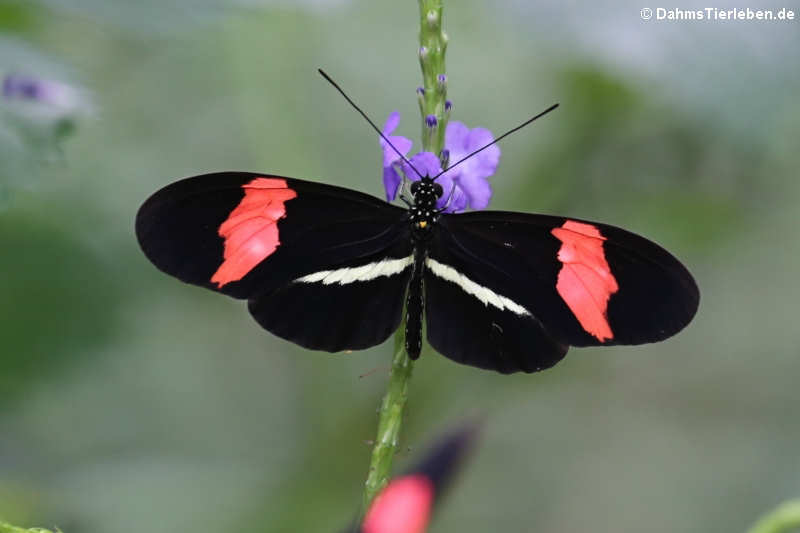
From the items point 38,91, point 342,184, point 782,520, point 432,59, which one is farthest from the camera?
point 342,184

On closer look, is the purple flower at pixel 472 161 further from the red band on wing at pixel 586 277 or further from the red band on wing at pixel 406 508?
the red band on wing at pixel 406 508

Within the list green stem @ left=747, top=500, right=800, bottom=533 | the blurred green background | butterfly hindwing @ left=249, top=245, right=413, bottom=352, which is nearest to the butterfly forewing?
butterfly hindwing @ left=249, top=245, right=413, bottom=352

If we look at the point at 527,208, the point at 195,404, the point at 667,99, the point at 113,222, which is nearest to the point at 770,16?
the point at 667,99

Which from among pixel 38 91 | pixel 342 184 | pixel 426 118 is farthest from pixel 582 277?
pixel 342 184

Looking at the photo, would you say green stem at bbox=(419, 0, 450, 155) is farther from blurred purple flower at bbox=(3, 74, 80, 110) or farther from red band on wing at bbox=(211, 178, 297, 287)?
blurred purple flower at bbox=(3, 74, 80, 110)

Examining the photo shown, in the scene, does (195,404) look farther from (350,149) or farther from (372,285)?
(372,285)

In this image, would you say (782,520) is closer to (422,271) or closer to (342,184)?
(422,271)
